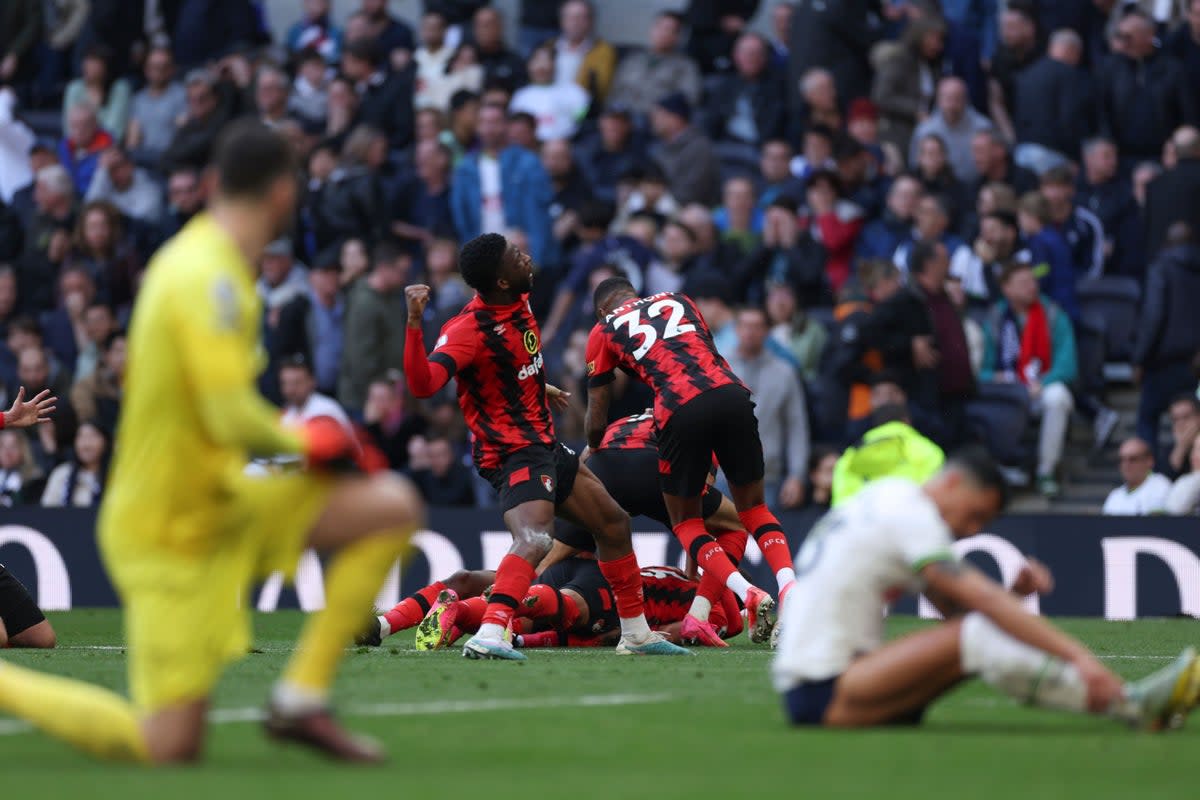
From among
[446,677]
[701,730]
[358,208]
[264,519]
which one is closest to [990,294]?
[358,208]

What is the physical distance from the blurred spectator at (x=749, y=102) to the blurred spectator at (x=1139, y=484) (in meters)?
5.77

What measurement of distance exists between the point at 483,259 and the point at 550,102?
10.7m

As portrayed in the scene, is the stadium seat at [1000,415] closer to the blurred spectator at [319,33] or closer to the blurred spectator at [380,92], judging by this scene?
the blurred spectator at [380,92]

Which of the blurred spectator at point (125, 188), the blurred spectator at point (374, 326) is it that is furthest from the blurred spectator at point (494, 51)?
the blurred spectator at point (125, 188)

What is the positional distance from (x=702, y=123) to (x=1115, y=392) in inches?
209

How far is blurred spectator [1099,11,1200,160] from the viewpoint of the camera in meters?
19.7

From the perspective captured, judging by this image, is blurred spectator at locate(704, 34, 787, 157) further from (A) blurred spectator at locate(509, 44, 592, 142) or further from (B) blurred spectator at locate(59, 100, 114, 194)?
(B) blurred spectator at locate(59, 100, 114, 194)

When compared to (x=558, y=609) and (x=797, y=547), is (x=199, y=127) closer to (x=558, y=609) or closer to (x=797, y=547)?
(x=797, y=547)

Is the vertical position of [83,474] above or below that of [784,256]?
below

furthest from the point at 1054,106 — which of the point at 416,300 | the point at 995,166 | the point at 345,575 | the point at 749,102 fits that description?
the point at 345,575

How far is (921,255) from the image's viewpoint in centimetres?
1780

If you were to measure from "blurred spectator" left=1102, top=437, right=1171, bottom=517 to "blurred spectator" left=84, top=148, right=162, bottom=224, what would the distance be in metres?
10.7

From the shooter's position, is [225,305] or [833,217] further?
[833,217]

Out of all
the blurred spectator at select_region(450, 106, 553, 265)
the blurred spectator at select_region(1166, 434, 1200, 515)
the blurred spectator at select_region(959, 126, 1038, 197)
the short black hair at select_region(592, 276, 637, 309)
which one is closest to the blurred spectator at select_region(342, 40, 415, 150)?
the blurred spectator at select_region(450, 106, 553, 265)
